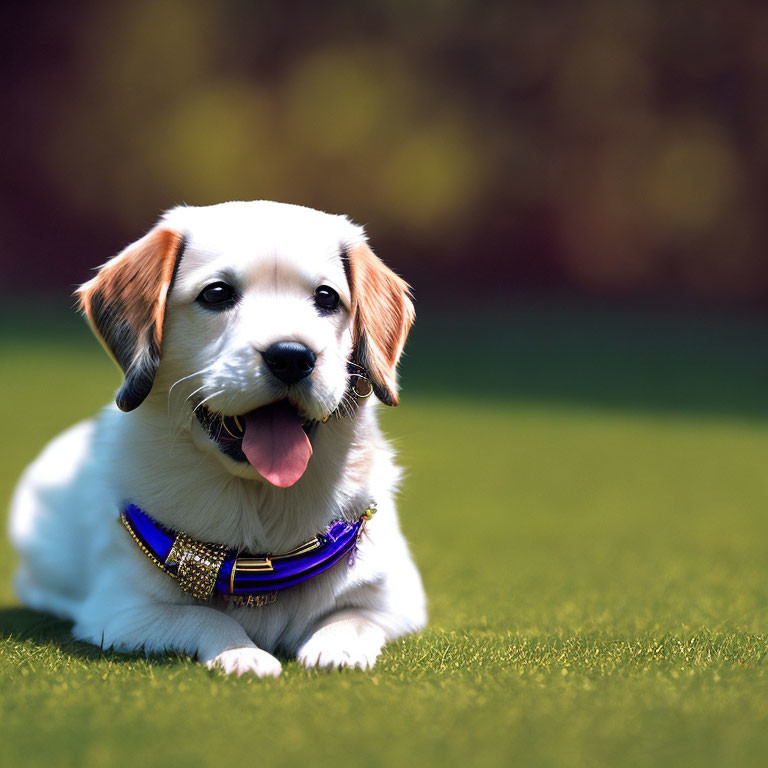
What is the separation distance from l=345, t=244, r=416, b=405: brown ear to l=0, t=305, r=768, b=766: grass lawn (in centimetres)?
59

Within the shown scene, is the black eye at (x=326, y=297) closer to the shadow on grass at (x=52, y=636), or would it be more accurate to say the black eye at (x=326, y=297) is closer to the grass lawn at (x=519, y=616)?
the grass lawn at (x=519, y=616)

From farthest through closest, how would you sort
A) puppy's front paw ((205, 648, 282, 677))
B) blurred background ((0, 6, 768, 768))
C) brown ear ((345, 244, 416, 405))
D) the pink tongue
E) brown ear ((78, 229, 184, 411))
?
blurred background ((0, 6, 768, 768)), brown ear ((345, 244, 416, 405)), brown ear ((78, 229, 184, 411)), the pink tongue, puppy's front paw ((205, 648, 282, 677))

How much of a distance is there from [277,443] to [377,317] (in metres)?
0.59

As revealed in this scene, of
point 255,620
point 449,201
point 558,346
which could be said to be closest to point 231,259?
point 255,620

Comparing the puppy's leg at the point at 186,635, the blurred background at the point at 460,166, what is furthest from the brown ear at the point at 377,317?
the blurred background at the point at 460,166

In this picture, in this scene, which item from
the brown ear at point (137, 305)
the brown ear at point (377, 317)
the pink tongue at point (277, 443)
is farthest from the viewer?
the brown ear at point (377, 317)

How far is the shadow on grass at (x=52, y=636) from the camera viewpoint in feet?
9.95

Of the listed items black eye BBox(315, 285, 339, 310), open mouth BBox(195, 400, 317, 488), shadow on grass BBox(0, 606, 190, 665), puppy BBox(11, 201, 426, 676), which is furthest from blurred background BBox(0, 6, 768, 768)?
open mouth BBox(195, 400, 317, 488)

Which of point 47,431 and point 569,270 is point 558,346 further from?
point 47,431

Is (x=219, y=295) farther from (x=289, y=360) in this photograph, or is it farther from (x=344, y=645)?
(x=344, y=645)

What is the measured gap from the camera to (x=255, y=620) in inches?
126

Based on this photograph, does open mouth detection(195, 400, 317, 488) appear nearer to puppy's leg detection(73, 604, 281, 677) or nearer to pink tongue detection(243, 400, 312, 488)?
pink tongue detection(243, 400, 312, 488)

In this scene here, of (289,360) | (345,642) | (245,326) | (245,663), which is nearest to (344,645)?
(345,642)

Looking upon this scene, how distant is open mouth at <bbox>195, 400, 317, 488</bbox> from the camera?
9.98 ft
